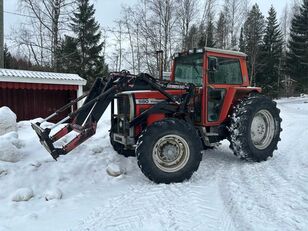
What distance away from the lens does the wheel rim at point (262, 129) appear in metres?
6.91

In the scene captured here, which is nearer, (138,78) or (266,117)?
(138,78)

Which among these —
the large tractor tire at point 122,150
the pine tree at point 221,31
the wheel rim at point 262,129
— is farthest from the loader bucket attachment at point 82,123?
the pine tree at point 221,31

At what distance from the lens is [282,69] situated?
41.0 meters

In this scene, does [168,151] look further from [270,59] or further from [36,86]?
[270,59]

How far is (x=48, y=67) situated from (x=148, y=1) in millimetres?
10717

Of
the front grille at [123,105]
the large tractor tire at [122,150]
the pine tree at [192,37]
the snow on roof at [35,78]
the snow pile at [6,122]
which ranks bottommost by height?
the large tractor tire at [122,150]

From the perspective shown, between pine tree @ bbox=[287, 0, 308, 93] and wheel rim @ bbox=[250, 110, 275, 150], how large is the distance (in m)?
35.1

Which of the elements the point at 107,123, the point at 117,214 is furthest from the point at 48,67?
the point at 117,214

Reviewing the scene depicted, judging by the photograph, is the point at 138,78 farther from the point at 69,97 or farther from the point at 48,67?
the point at 48,67

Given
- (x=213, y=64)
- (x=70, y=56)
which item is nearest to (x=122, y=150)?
(x=213, y=64)

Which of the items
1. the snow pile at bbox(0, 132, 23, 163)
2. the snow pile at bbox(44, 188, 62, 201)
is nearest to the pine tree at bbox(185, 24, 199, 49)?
the snow pile at bbox(0, 132, 23, 163)

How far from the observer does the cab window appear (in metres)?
6.62

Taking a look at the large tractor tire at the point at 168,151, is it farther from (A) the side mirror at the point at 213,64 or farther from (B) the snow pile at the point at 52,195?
(A) the side mirror at the point at 213,64

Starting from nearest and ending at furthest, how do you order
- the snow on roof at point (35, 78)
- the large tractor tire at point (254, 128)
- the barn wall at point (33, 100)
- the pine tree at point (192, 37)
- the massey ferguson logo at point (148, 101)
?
the massey ferguson logo at point (148, 101), the large tractor tire at point (254, 128), the snow on roof at point (35, 78), the barn wall at point (33, 100), the pine tree at point (192, 37)
